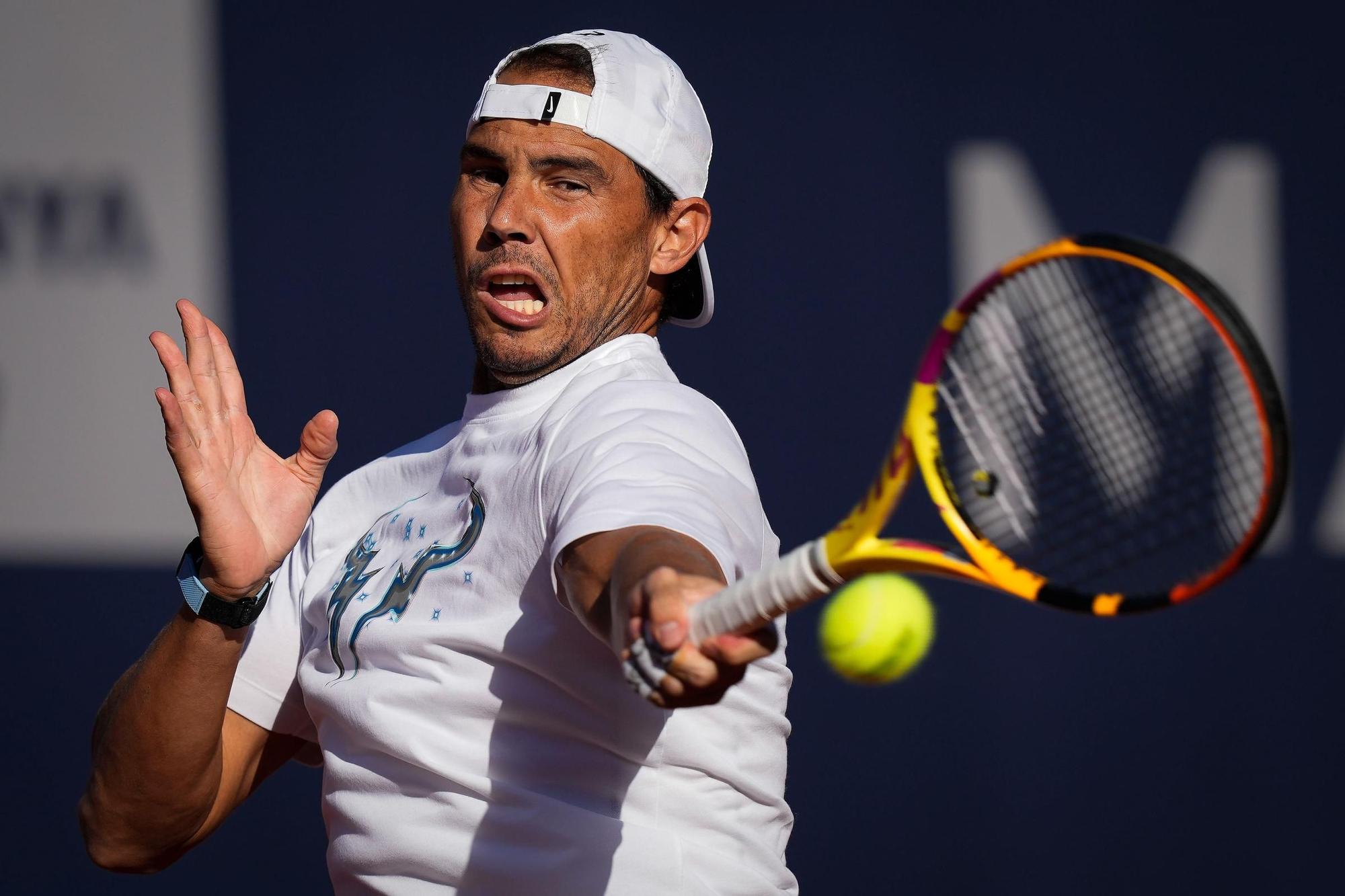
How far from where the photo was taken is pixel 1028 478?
5.43 feet

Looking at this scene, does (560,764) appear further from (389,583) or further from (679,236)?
(679,236)

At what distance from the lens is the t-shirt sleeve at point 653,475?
4.48ft

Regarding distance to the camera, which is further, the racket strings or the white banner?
the white banner

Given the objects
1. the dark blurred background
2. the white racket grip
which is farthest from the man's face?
the dark blurred background

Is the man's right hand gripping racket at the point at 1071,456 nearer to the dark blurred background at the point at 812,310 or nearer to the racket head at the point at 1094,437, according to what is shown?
the racket head at the point at 1094,437

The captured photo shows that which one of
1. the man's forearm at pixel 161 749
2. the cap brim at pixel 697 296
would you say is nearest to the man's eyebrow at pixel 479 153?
the cap brim at pixel 697 296

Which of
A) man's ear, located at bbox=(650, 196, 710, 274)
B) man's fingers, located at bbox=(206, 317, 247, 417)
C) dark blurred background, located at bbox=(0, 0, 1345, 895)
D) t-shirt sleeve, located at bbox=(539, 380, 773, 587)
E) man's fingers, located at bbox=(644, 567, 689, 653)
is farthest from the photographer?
dark blurred background, located at bbox=(0, 0, 1345, 895)

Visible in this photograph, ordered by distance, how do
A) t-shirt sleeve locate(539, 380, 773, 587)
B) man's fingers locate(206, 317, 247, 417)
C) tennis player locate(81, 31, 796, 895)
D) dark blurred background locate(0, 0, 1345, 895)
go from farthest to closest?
dark blurred background locate(0, 0, 1345, 895), man's fingers locate(206, 317, 247, 417), tennis player locate(81, 31, 796, 895), t-shirt sleeve locate(539, 380, 773, 587)

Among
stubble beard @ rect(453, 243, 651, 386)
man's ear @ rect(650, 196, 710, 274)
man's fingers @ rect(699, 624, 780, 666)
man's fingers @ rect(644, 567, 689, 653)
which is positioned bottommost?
man's fingers @ rect(699, 624, 780, 666)

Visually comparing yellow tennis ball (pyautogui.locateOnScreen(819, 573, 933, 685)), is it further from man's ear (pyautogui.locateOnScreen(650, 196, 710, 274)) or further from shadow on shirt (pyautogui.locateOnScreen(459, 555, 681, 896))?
man's ear (pyautogui.locateOnScreen(650, 196, 710, 274))

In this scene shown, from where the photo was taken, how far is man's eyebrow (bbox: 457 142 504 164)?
6.23 feet

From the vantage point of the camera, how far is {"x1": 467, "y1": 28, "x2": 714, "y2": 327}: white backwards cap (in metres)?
1.88

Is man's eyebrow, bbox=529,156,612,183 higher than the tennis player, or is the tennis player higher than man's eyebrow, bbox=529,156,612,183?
man's eyebrow, bbox=529,156,612,183

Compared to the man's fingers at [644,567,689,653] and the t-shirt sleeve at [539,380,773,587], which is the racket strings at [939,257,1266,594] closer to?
the t-shirt sleeve at [539,380,773,587]
